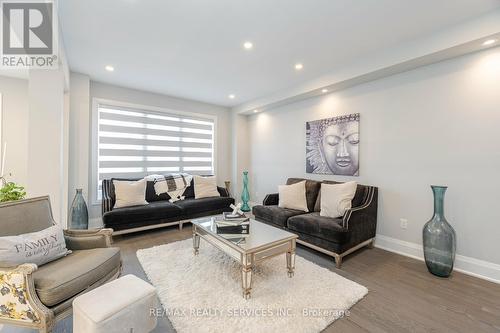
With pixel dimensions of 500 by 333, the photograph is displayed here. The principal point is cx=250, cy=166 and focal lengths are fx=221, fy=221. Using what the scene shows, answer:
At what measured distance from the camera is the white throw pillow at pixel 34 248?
1.48m

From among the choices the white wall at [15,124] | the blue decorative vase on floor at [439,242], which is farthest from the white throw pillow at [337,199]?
the white wall at [15,124]

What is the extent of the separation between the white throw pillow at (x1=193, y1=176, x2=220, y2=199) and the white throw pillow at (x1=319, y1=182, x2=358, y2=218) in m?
2.38

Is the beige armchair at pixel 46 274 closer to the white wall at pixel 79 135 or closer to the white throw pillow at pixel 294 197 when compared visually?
the white wall at pixel 79 135

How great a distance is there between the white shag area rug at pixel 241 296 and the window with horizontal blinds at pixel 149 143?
91.1 inches

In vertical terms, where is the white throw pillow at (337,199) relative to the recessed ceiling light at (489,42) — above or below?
below

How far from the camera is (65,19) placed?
2.29m

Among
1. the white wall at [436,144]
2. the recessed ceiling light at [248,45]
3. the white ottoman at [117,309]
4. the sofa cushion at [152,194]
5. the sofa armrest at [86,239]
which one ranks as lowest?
the white ottoman at [117,309]

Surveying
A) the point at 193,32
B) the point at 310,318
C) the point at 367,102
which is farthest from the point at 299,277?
the point at 193,32

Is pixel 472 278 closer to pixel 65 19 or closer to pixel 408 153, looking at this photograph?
pixel 408 153

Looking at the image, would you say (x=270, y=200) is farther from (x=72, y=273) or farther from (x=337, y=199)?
(x=72, y=273)

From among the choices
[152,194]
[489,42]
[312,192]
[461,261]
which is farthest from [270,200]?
[489,42]

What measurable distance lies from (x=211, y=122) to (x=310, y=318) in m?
4.68

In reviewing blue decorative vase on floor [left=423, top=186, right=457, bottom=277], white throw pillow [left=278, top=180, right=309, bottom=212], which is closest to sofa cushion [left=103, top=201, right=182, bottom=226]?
white throw pillow [left=278, top=180, right=309, bottom=212]

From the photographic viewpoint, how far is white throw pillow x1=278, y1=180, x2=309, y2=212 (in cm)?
363
